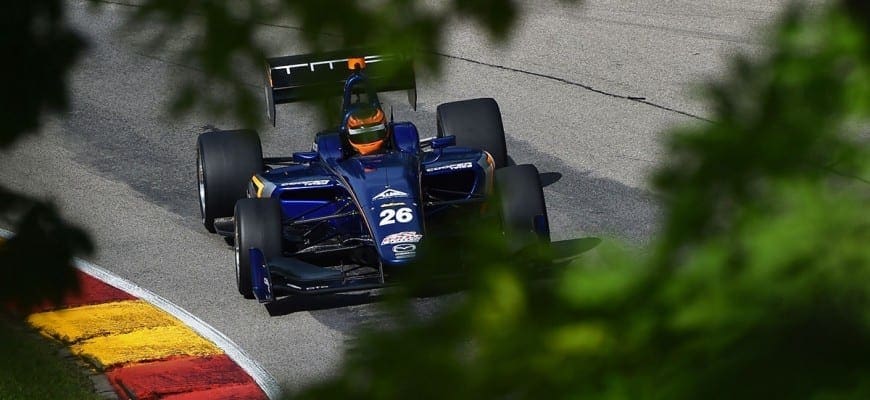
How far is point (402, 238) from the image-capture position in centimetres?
738

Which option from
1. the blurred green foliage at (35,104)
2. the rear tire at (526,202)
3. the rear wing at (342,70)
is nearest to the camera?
the rear wing at (342,70)

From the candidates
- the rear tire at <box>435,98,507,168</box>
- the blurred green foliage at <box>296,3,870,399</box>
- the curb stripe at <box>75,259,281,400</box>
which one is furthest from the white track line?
the blurred green foliage at <box>296,3,870,399</box>

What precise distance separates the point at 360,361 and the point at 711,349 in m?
0.55

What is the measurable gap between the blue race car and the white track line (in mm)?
331

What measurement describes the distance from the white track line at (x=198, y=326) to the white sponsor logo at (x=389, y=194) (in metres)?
1.15

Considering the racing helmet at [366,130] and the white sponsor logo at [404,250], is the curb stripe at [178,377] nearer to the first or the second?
the white sponsor logo at [404,250]

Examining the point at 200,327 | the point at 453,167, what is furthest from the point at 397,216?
the point at 200,327

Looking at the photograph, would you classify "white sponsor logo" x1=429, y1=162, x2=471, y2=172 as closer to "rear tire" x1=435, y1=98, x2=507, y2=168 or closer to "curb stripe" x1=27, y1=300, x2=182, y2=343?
"rear tire" x1=435, y1=98, x2=507, y2=168

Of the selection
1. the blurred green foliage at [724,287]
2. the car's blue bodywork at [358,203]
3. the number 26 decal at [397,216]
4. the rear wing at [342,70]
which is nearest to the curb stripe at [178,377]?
the car's blue bodywork at [358,203]

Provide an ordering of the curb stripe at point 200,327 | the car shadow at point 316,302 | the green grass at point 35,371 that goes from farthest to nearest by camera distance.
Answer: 1. the car shadow at point 316,302
2. the curb stripe at point 200,327
3. the green grass at point 35,371

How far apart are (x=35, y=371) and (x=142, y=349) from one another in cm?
70

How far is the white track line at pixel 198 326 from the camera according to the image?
691 cm

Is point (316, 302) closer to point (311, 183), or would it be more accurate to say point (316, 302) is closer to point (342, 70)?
point (311, 183)

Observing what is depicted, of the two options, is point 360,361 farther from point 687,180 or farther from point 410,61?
point 410,61
